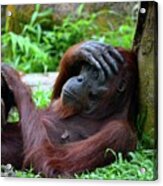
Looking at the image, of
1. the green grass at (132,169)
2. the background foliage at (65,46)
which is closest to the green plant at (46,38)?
the background foliage at (65,46)

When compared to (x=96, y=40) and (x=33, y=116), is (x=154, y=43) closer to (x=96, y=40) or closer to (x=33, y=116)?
(x=96, y=40)

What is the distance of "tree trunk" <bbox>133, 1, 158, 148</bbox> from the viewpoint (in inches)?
76.4

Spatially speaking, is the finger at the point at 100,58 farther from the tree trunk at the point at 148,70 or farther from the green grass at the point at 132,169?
the green grass at the point at 132,169

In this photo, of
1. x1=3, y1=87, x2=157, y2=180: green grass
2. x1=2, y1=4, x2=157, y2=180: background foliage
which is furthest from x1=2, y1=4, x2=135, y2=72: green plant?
x1=3, y1=87, x2=157, y2=180: green grass

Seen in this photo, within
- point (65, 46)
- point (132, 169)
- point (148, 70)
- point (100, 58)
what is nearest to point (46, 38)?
point (65, 46)

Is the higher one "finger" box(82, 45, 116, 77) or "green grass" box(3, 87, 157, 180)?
"finger" box(82, 45, 116, 77)

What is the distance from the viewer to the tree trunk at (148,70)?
6.37 ft

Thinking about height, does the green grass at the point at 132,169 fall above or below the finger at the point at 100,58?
below

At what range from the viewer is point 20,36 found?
2.09 m

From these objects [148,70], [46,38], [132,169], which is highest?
[46,38]

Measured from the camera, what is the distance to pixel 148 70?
6.42 ft

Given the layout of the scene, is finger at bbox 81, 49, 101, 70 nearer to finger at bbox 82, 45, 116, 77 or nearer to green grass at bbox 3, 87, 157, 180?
finger at bbox 82, 45, 116, 77

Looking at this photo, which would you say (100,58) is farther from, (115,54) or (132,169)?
(132,169)

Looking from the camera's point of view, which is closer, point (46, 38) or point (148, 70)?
point (148, 70)
